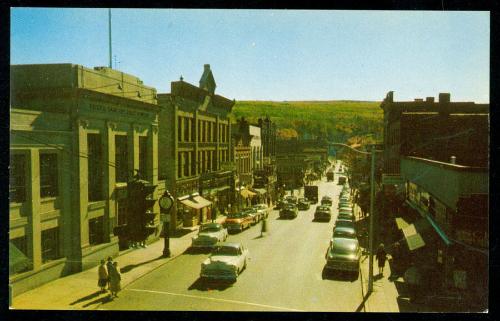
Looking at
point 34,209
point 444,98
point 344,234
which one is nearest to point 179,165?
point 344,234

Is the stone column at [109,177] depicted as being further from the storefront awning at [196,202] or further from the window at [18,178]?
the storefront awning at [196,202]

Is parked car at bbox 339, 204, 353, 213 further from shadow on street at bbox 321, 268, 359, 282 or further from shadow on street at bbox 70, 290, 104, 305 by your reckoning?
shadow on street at bbox 70, 290, 104, 305

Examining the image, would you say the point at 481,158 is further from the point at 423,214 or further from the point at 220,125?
the point at 220,125

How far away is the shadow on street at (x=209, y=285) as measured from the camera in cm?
1925

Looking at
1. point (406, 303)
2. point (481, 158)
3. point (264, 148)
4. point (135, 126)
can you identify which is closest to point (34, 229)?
point (135, 126)

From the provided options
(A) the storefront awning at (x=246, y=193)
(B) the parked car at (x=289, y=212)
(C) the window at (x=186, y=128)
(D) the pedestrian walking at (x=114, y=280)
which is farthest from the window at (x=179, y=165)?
(D) the pedestrian walking at (x=114, y=280)

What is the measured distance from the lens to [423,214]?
2522 centimetres

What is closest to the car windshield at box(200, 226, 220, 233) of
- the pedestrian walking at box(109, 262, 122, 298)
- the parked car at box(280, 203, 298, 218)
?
the pedestrian walking at box(109, 262, 122, 298)

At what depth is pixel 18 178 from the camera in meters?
18.4

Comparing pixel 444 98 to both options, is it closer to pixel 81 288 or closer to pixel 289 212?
pixel 289 212

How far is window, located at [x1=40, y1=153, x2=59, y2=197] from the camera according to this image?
65.6 feet

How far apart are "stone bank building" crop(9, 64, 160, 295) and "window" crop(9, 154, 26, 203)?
0.04m

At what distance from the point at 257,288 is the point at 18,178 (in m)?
10.9

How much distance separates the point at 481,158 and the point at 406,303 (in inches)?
780
